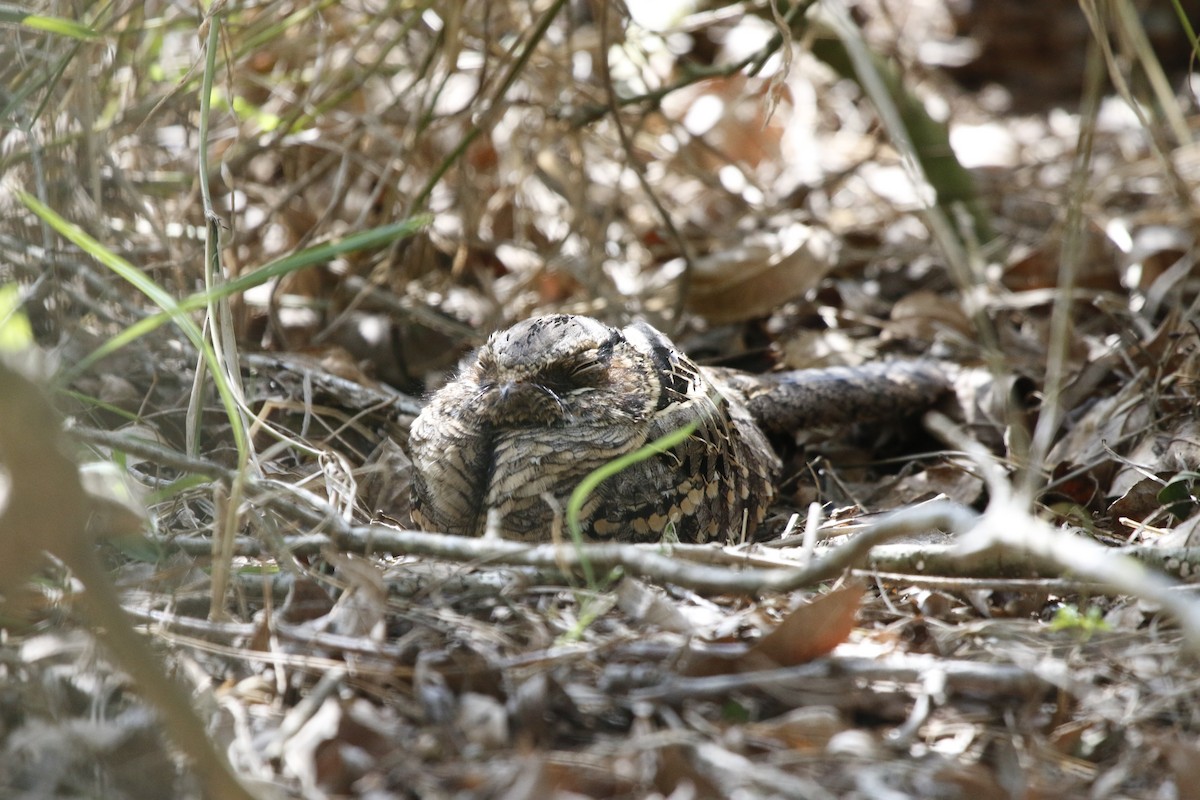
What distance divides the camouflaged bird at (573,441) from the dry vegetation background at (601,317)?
0.95 ft

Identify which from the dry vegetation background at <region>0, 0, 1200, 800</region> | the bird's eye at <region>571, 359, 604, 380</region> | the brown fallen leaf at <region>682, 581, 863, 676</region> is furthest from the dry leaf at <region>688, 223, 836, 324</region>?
the brown fallen leaf at <region>682, 581, 863, 676</region>

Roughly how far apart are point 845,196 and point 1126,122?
183 centimetres

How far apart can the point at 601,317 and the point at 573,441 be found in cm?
140

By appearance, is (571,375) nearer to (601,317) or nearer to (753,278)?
(601,317)

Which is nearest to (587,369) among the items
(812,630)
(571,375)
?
(571,375)

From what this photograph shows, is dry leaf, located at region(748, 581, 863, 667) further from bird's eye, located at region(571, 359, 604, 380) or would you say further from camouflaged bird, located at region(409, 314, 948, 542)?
bird's eye, located at region(571, 359, 604, 380)

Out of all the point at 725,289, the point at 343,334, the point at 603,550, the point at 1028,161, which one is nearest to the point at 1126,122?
the point at 1028,161

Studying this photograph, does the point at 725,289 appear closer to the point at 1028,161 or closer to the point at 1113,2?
the point at 1113,2

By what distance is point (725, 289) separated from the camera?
3883 mm

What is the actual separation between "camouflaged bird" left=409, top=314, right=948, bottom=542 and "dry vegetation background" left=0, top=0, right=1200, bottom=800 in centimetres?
29

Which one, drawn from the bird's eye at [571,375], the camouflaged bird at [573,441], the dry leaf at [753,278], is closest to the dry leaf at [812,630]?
the camouflaged bird at [573,441]

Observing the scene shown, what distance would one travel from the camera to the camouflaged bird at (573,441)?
2553 mm

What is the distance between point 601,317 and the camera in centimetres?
392

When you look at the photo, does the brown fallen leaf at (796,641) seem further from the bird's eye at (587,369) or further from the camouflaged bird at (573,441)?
the bird's eye at (587,369)
